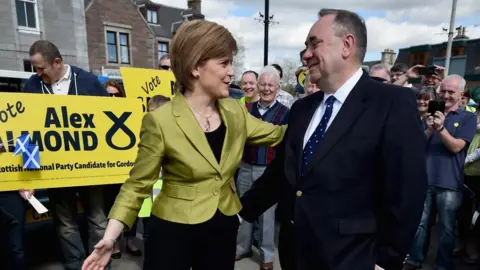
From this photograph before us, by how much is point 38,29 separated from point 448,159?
1826 cm

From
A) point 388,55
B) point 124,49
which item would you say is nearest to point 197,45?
point 124,49

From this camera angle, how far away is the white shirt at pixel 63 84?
10.00ft

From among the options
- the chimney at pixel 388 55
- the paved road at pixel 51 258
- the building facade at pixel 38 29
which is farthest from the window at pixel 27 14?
the chimney at pixel 388 55

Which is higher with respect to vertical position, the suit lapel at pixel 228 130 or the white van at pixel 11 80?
the white van at pixel 11 80

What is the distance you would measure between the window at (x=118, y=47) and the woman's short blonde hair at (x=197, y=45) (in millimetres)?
24174

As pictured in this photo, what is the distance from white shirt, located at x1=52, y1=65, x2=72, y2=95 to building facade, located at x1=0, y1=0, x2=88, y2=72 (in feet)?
50.0

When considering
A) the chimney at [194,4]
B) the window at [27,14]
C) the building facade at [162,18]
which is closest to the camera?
the window at [27,14]

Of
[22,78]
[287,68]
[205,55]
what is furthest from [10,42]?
[287,68]

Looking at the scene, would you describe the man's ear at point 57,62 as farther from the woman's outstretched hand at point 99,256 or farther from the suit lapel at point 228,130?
the woman's outstretched hand at point 99,256

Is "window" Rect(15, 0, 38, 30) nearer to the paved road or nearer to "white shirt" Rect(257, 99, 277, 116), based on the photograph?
the paved road

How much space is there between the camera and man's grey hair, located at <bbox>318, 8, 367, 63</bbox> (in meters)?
1.39

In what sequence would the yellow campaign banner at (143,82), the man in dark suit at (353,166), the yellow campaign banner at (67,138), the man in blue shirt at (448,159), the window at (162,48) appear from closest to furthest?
the man in dark suit at (353,166)
the yellow campaign banner at (67,138)
the man in blue shirt at (448,159)
the yellow campaign banner at (143,82)
the window at (162,48)

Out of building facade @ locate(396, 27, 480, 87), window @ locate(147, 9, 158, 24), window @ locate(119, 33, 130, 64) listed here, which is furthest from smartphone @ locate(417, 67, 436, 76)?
window @ locate(147, 9, 158, 24)

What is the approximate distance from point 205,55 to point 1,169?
2249 millimetres
